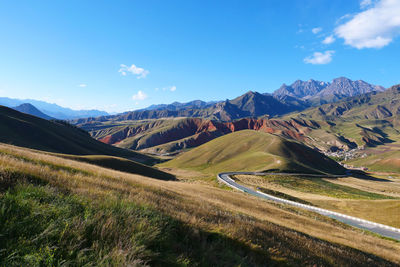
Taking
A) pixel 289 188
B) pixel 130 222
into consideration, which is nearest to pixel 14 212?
pixel 130 222

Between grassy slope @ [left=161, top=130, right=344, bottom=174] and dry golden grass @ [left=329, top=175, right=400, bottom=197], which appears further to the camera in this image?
grassy slope @ [left=161, top=130, right=344, bottom=174]

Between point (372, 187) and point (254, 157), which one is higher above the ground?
point (254, 157)

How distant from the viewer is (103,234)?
13.9 feet

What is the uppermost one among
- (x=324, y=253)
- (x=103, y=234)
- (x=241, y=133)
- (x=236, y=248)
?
(x=241, y=133)

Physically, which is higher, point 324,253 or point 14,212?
point 14,212

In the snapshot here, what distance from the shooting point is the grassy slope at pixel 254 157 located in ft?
380

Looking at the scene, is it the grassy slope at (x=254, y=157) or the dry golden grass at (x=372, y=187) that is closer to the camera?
the dry golden grass at (x=372, y=187)

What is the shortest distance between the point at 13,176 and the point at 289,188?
85.0 m

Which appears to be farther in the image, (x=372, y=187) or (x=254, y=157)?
(x=254, y=157)

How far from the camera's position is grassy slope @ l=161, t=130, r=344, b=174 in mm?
115938

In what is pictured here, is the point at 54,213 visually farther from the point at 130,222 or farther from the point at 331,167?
the point at 331,167

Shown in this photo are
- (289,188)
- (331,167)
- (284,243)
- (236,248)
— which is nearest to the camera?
(236,248)

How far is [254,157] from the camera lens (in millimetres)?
127312

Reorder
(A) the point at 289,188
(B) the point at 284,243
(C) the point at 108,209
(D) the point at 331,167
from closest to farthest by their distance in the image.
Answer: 1. (C) the point at 108,209
2. (B) the point at 284,243
3. (A) the point at 289,188
4. (D) the point at 331,167
